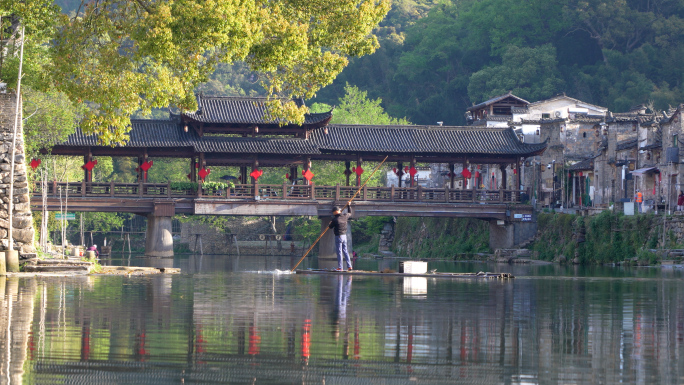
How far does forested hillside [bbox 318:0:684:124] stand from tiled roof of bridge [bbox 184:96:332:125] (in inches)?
1234

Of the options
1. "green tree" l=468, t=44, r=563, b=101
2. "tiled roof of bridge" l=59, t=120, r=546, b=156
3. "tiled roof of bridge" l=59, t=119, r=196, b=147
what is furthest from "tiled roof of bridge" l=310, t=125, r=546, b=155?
"green tree" l=468, t=44, r=563, b=101

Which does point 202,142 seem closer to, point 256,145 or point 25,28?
point 256,145

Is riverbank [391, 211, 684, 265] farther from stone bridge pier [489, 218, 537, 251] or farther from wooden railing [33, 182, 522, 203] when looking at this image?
wooden railing [33, 182, 522, 203]

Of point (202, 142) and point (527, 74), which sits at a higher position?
point (527, 74)

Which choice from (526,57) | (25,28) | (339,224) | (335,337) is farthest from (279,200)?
(526,57)

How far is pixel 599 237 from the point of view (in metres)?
39.8

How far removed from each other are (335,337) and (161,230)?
3565 centimetres

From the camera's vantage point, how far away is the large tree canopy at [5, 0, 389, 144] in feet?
63.5

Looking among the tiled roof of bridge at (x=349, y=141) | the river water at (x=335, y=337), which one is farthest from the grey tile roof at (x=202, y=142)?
the river water at (x=335, y=337)

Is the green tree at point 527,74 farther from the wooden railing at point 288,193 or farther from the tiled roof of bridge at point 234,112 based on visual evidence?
the tiled roof of bridge at point 234,112

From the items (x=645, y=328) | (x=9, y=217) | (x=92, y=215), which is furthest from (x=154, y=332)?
(x=92, y=215)

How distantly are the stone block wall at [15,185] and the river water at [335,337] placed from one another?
21.5 feet

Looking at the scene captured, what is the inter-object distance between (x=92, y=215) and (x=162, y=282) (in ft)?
163

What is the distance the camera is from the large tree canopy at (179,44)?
19.4 metres
